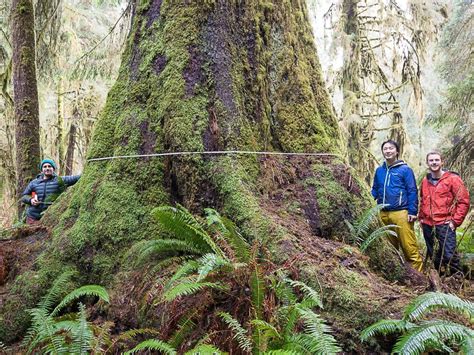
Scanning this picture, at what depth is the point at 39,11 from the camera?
8.94 metres

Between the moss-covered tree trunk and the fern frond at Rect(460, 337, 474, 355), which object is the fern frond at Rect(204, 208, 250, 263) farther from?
the fern frond at Rect(460, 337, 474, 355)

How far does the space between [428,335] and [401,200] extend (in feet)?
11.0

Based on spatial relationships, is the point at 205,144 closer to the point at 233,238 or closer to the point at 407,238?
the point at 233,238

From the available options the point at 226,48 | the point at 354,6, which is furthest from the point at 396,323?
the point at 354,6

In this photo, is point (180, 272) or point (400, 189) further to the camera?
point (400, 189)

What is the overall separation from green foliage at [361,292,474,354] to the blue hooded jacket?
123 inches

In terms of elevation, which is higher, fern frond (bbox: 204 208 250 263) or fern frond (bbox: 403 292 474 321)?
fern frond (bbox: 204 208 250 263)

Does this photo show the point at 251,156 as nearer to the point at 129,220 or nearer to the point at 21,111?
the point at 129,220

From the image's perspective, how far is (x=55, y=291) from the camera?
359 cm

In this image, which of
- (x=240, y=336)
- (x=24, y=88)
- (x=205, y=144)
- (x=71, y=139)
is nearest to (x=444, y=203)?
(x=205, y=144)

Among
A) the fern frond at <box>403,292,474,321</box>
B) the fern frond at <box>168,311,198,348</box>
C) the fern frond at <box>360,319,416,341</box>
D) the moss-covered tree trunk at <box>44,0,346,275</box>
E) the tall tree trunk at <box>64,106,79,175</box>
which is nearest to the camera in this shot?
the fern frond at <box>403,292,474,321</box>

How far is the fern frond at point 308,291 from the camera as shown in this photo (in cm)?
265

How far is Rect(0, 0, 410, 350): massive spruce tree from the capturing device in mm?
→ 3881

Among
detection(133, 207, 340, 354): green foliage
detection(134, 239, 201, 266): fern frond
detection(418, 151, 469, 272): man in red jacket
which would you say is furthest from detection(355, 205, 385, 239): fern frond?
detection(418, 151, 469, 272): man in red jacket
